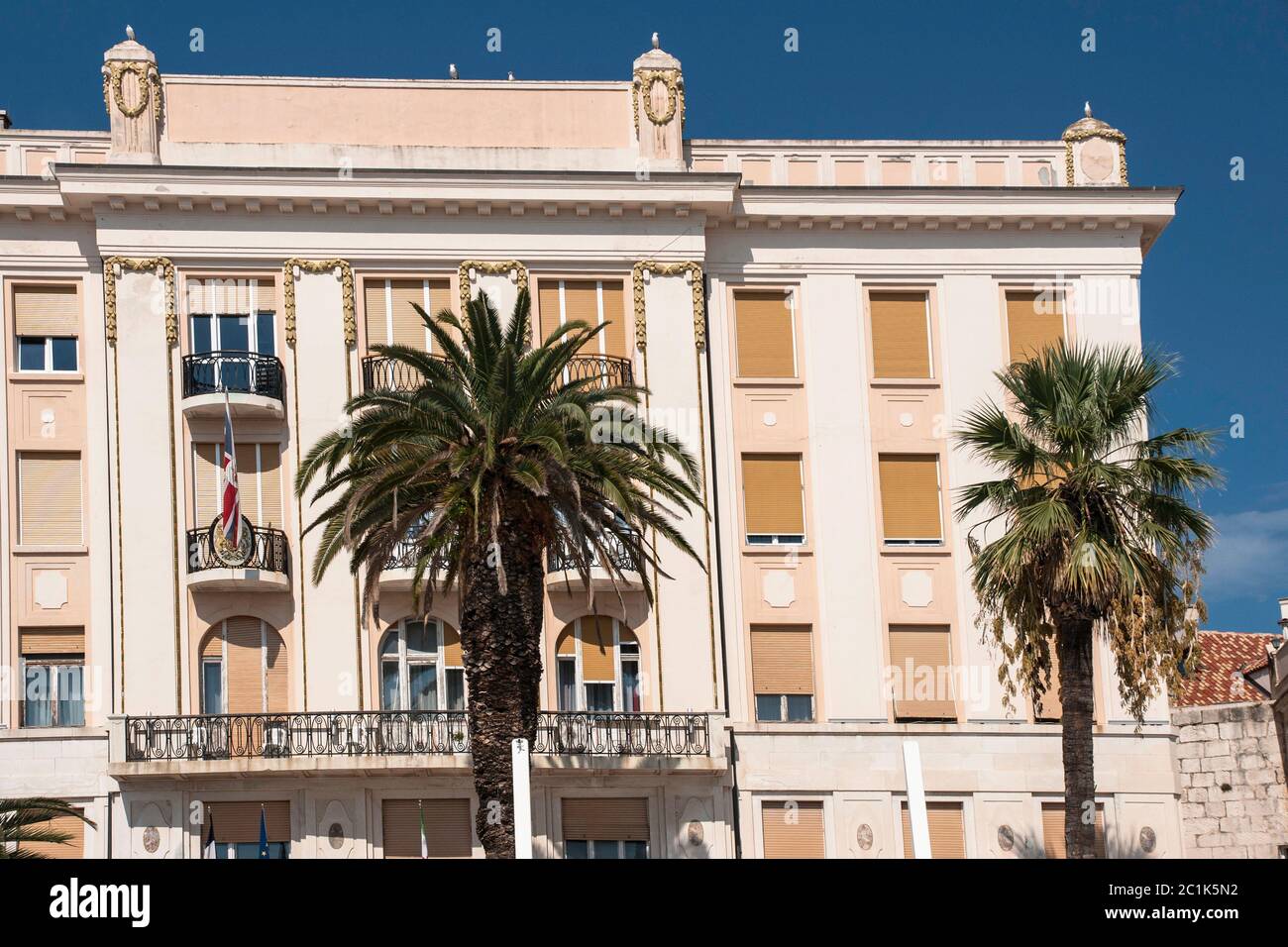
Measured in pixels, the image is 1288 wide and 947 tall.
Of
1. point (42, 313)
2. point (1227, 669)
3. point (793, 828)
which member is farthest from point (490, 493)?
point (1227, 669)

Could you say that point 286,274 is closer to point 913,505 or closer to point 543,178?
point 543,178

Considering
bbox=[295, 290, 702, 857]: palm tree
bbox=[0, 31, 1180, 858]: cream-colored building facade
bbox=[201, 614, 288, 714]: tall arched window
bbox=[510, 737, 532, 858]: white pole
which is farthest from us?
bbox=[201, 614, 288, 714]: tall arched window

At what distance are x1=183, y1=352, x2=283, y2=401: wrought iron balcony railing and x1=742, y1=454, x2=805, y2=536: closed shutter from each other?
9.18 m

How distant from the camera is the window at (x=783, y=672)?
125 feet

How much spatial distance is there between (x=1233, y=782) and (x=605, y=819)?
15236 mm

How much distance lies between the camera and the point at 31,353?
38.2m

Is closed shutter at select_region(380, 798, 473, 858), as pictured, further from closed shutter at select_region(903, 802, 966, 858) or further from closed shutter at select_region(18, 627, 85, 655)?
closed shutter at select_region(903, 802, 966, 858)

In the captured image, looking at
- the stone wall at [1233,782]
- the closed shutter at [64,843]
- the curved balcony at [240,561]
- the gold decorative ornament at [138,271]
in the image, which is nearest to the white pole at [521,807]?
the curved balcony at [240,561]

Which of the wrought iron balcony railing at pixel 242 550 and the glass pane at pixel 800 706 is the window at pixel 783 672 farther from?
the wrought iron balcony railing at pixel 242 550

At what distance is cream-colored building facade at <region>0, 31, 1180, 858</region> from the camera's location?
3641cm

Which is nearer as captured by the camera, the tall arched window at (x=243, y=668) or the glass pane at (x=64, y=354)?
the tall arched window at (x=243, y=668)

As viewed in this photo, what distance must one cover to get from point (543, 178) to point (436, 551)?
10633 millimetres

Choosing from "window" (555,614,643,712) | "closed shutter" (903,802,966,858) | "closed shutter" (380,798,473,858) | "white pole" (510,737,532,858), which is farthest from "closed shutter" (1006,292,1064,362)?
"white pole" (510,737,532,858)

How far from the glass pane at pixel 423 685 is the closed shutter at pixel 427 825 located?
1846mm
